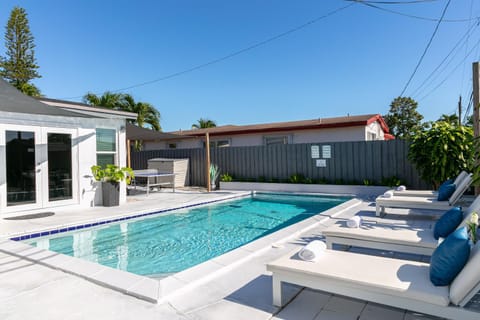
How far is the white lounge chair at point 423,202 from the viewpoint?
204 inches

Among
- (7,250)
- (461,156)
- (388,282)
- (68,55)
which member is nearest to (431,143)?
(461,156)

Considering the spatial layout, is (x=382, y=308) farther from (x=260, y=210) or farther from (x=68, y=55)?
(x=68, y=55)

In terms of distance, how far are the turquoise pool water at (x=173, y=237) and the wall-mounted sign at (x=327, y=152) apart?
2794 millimetres

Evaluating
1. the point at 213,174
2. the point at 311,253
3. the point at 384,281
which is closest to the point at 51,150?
the point at 213,174

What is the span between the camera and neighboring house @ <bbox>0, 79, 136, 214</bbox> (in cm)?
635

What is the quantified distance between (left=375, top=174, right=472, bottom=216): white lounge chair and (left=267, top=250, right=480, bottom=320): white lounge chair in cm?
357

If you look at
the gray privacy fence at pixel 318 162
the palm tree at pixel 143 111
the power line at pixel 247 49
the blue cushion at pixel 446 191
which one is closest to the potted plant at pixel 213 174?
the gray privacy fence at pixel 318 162

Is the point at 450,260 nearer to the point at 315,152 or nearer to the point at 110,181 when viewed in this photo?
the point at 110,181

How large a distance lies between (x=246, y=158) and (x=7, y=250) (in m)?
9.17

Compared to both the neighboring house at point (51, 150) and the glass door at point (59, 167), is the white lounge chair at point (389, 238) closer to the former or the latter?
the neighboring house at point (51, 150)

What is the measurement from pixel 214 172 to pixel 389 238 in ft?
32.4

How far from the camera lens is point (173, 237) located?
5648 millimetres

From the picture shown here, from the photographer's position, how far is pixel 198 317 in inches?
92.1

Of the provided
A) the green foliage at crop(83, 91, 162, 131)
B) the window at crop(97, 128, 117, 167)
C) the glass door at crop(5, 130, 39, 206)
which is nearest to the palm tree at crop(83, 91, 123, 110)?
the green foliage at crop(83, 91, 162, 131)
